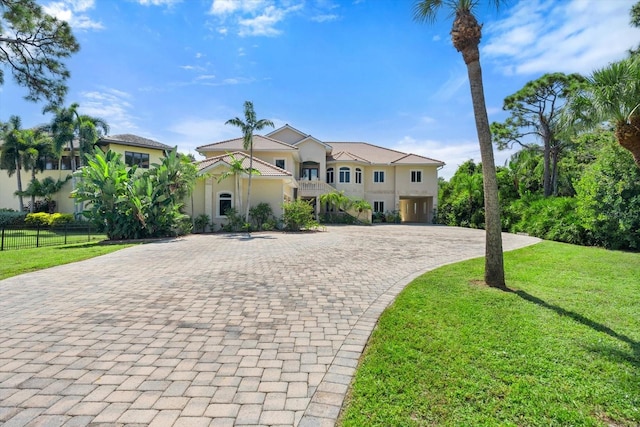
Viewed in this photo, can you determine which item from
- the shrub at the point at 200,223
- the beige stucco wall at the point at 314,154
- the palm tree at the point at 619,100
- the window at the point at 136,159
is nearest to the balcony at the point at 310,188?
the beige stucco wall at the point at 314,154

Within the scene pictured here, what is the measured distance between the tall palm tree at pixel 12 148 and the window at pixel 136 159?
878 cm

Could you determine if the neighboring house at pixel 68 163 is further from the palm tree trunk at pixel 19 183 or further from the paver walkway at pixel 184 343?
the paver walkway at pixel 184 343

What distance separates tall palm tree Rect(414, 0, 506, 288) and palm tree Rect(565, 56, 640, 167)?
Result: 306 cm

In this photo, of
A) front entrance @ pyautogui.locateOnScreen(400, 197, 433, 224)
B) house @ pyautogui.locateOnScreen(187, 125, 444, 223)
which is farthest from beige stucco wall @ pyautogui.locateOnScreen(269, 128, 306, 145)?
front entrance @ pyautogui.locateOnScreen(400, 197, 433, 224)

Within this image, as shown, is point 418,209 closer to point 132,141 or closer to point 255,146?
point 255,146

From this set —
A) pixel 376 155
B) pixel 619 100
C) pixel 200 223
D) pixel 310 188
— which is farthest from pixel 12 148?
pixel 619 100

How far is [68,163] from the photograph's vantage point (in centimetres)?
3300

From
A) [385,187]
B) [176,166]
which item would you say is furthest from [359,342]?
[385,187]

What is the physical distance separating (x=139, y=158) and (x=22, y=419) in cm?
3465

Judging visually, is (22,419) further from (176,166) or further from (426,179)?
(426,179)

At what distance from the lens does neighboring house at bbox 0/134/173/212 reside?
31.8 m

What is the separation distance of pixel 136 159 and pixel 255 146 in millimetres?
12748

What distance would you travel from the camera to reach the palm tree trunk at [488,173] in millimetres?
6941

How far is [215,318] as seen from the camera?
206 inches
